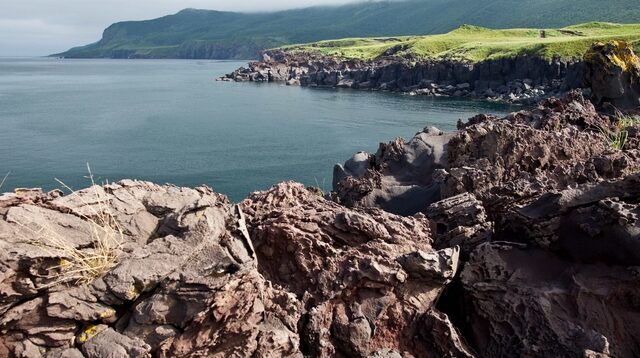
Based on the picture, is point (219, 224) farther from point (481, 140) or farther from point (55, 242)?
point (481, 140)

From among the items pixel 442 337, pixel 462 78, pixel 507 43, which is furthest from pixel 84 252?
pixel 507 43

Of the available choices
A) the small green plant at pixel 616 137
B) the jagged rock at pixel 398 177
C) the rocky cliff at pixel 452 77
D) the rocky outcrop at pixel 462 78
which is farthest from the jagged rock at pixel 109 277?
the rocky outcrop at pixel 462 78

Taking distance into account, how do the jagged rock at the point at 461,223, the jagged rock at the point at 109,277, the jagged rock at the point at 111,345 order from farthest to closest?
the jagged rock at the point at 461,223 < the jagged rock at the point at 109,277 < the jagged rock at the point at 111,345

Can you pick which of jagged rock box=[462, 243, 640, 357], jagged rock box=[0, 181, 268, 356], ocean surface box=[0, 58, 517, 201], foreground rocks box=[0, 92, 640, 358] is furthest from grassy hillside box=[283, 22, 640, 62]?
jagged rock box=[0, 181, 268, 356]

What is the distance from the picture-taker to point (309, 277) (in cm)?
974

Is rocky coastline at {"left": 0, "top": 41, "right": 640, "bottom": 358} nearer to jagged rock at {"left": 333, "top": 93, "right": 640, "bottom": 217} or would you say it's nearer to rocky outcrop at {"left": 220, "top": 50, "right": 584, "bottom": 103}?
jagged rock at {"left": 333, "top": 93, "right": 640, "bottom": 217}

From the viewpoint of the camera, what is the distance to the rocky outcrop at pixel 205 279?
24.2 feet

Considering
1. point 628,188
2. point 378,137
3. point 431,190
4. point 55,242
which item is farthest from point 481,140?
point 378,137

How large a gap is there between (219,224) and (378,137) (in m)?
50.8

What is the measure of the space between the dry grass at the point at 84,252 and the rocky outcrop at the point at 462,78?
79921 millimetres

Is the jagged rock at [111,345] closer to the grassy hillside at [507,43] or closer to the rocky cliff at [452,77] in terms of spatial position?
the rocky cliff at [452,77]

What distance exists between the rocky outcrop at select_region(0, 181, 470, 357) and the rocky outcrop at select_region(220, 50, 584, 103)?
7699cm

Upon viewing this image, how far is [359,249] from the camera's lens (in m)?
9.89

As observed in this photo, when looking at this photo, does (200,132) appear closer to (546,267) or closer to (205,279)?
(546,267)
